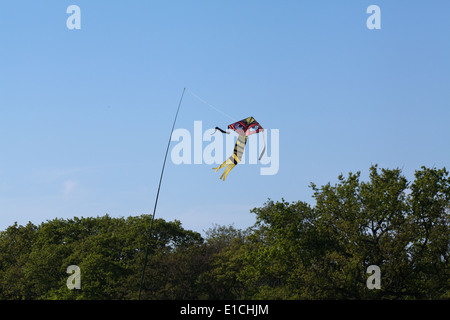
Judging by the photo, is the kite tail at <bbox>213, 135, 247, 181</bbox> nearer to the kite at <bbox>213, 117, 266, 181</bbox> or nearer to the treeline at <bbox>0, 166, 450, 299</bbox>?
the kite at <bbox>213, 117, 266, 181</bbox>

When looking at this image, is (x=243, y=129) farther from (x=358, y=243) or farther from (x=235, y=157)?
(x=358, y=243)

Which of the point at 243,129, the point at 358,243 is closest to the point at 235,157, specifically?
the point at 243,129

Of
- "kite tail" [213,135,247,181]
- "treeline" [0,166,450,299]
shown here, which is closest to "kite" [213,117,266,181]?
"kite tail" [213,135,247,181]

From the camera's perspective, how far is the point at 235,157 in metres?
26.1

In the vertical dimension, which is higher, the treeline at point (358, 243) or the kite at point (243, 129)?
the kite at point (243, 129)

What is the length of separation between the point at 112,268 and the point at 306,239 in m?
22.8

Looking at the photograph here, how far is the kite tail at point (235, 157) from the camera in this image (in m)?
25.6

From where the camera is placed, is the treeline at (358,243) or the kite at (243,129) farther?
the treeline at (358,243)

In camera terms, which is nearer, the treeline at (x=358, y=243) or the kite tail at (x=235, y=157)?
the kite tail at (x=235, y=157)

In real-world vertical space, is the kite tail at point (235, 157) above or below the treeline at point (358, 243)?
above

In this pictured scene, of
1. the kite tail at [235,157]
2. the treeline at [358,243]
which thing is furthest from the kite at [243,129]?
the treeline at [358,243]

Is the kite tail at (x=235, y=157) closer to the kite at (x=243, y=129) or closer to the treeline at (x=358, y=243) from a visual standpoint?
the kite at (x=243, y=129)
